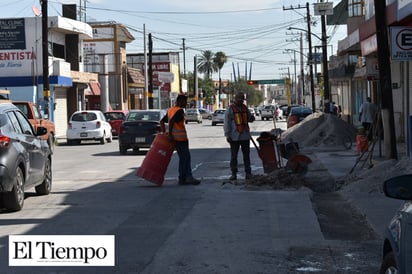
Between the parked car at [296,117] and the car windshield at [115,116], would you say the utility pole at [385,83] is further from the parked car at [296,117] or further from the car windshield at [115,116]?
the car windshield at [115,116]

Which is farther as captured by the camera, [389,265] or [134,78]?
[134,78]

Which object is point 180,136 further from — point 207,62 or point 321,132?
point 207,62

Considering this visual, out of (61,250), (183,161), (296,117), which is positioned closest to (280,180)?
(183,161)

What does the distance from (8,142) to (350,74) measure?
34579 mm

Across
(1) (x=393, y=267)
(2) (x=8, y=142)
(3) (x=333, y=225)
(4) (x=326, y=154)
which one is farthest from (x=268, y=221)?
(4) (x=326, y=154)

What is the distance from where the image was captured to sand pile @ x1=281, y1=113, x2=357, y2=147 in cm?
2645

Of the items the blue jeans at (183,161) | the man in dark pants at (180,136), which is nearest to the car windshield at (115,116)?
the man in dark pants at (180,136)

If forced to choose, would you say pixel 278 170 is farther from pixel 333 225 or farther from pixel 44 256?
pixel 44 256

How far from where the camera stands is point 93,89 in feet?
181

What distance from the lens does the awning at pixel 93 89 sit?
177 feet

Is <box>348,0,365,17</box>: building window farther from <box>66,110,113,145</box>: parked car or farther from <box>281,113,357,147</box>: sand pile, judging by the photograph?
<box>66,110,113,145</box>: parked car

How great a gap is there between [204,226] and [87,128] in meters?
23.2

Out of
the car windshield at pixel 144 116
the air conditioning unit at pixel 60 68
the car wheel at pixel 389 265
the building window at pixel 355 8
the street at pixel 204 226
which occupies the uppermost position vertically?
the building window at pixel 355 8

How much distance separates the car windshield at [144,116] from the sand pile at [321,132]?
16.8ft
